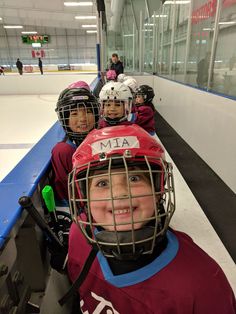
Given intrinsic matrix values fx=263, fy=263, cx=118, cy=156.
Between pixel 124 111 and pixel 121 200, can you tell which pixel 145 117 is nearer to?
pixel 124 111

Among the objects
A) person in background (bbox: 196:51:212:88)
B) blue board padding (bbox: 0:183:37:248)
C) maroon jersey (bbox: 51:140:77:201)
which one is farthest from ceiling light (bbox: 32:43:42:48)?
blue board padding (bbox: 0:183:37:248)

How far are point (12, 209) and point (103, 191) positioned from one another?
25 cm

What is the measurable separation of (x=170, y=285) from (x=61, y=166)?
2.26ft

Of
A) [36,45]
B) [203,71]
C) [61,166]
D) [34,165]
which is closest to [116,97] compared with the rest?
[61,166]

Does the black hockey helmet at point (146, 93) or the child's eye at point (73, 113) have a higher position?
the child's eye at point (73, 113)

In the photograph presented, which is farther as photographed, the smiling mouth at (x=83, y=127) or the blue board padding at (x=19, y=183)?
the smiling mouth at (x=83, y=127)

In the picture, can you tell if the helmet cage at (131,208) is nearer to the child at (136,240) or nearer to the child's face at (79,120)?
the child at (136,240)

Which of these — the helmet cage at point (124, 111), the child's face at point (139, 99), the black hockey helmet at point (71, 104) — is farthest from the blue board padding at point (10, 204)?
the child's face at point (139, 99)

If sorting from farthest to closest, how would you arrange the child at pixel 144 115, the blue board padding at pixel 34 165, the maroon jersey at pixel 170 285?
the child at pixel 144 115, the blue board padding at pixel 34 165, the maroon jersey at pixel 170 285

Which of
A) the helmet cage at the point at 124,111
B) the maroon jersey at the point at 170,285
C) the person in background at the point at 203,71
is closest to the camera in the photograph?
the maroon jersey at the point at 170,285

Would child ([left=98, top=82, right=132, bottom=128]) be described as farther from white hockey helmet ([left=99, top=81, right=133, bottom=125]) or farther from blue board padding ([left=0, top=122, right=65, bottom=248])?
blue board padding ([left=0, top=122, right=65, bottom=248])

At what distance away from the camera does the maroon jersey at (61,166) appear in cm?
111

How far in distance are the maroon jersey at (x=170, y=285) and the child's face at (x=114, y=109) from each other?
1.28 meters

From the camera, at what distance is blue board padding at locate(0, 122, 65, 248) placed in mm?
637
